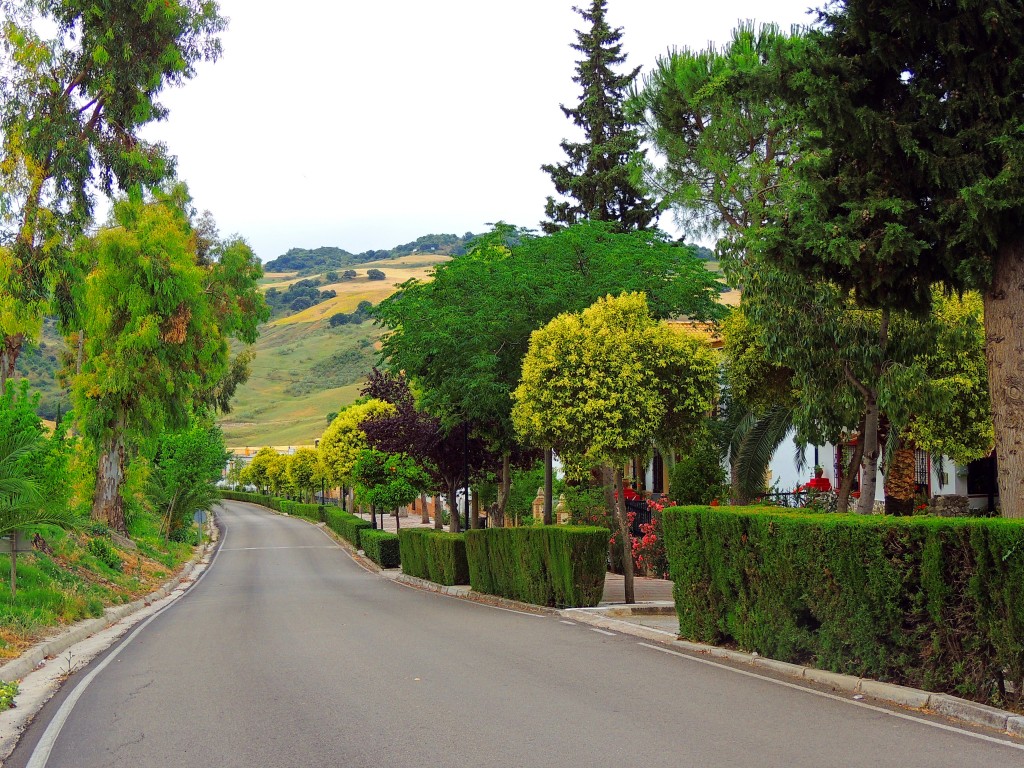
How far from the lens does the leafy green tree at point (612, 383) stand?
17.3m

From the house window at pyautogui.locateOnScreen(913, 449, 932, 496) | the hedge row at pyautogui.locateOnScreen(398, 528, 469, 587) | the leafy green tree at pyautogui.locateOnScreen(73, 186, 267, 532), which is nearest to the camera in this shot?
the house window at pyautogui.locateOnScreen(913, 449, 932, 496)

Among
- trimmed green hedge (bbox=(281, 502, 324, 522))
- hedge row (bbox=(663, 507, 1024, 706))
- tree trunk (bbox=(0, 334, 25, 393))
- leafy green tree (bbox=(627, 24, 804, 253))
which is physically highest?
Answer: leafy green tree (bbox=(627, 24, 804, 253))

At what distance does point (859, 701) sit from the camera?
8.98 metres

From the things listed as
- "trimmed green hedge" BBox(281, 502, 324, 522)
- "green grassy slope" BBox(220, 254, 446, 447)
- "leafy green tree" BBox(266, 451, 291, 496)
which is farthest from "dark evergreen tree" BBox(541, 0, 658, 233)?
"green grassy slope" BBox(220, 254, 446, 447)

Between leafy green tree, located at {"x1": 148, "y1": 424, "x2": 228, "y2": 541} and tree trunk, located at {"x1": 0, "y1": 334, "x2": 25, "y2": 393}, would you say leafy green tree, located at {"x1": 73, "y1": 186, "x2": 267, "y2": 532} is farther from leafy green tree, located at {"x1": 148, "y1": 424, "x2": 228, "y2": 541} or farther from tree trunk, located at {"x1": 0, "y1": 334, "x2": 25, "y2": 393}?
leafy green tree, located at {"x1": 148, "y1": 424, "x2": 228, "y2": 541}

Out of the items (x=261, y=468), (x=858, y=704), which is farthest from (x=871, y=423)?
(x=261, y=468)

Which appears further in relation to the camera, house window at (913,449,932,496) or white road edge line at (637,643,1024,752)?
house window at (913,449,932,496)

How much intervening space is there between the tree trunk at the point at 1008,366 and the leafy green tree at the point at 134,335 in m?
24.8

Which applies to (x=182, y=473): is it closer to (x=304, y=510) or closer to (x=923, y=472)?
(x=923, y=472)

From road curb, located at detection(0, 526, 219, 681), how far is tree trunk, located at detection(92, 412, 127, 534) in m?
4.03

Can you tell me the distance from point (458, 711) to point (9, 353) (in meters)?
19.3

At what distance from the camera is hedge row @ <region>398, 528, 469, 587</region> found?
2647 centimetres

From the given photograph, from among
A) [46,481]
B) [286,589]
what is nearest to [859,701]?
[46,481]

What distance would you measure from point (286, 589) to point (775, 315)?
17.9 meters
